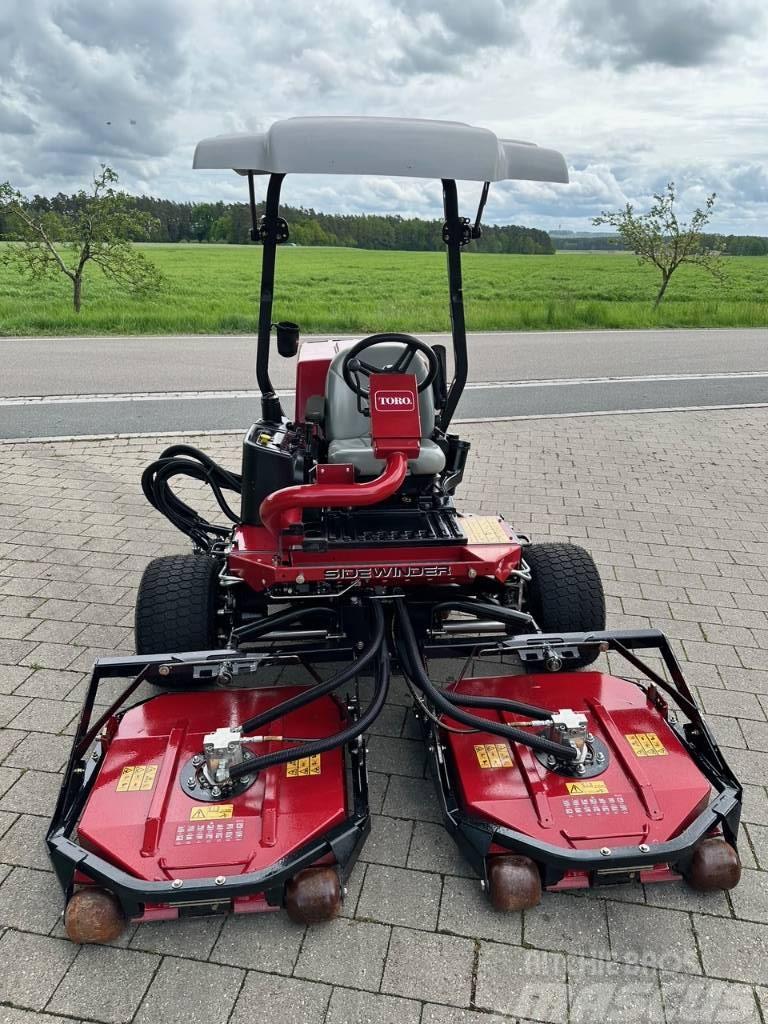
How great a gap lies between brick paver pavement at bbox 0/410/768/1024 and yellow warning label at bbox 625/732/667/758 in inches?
16.5

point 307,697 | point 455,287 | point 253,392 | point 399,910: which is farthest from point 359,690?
point 253,392

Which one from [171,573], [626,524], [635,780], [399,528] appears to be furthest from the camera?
[626,524]

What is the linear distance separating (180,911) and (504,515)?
3925 millimetres

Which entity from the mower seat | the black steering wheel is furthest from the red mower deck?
the black steering wheel

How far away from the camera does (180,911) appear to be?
2.28m

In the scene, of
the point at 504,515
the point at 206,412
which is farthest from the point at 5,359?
the point at 504,515

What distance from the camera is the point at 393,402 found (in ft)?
9.89

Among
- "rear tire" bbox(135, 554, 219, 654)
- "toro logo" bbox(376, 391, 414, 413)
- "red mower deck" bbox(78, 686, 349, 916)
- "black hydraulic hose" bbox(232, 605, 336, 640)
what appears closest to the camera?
"red mower deck" bbox(78, 686, 349, 916)

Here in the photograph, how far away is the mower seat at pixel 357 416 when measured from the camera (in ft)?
10.6

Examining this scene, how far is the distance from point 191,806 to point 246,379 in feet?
28.5

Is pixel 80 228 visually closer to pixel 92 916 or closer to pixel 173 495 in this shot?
pixel 173 495

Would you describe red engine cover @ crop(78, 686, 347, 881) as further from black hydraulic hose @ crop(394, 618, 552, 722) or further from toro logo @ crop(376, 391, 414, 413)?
toro logo @ crop(376, 391, 414, 413)

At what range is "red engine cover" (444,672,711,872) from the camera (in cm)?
240

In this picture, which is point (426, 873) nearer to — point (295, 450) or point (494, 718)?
point (494, 718)
